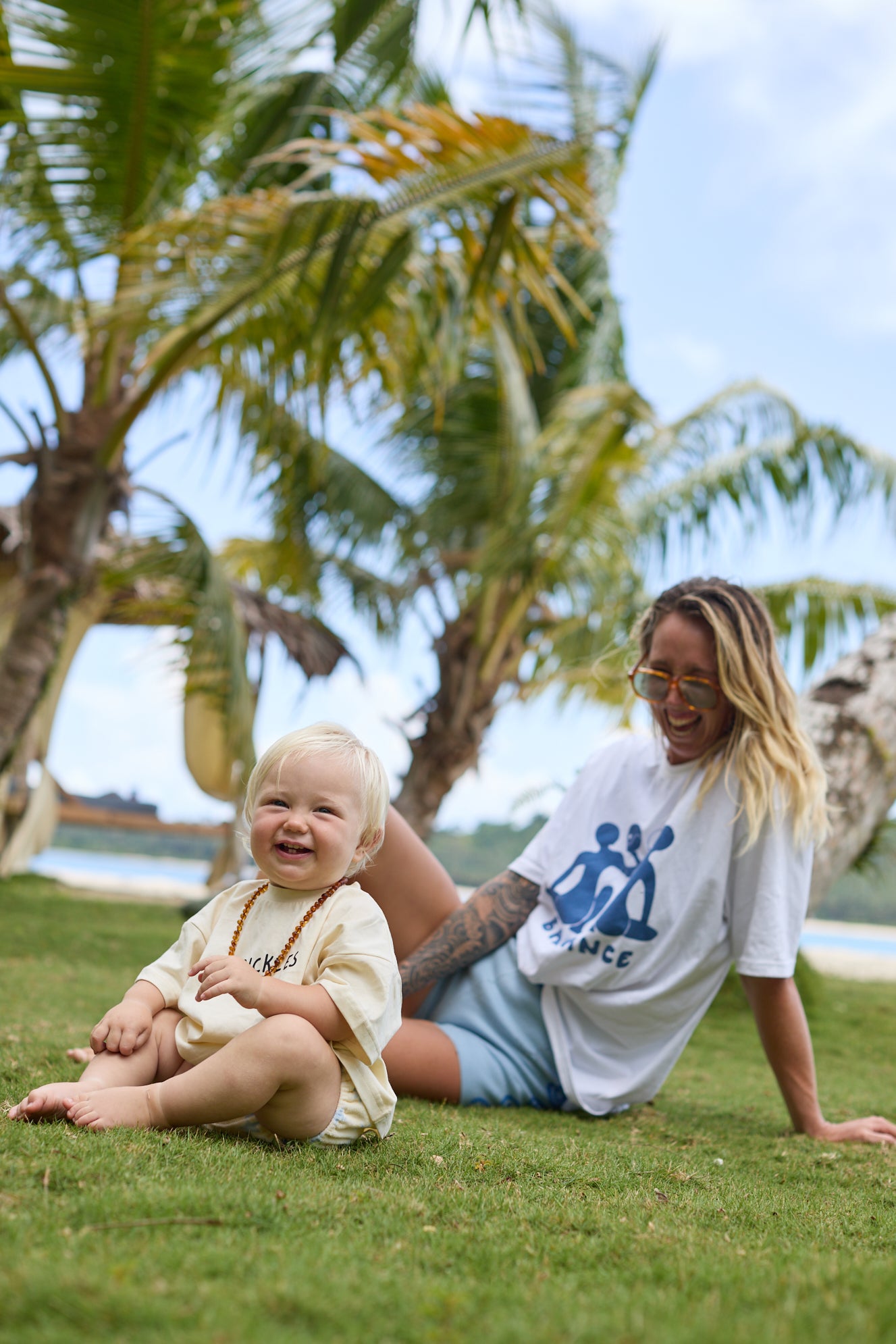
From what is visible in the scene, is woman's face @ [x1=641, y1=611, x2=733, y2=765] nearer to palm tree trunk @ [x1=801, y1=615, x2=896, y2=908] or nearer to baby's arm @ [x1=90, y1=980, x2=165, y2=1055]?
baby's arm @ [x1=90, y1=980, x2=165, y2=1055]

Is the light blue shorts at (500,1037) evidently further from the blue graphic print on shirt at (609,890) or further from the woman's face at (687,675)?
the woman's face at (687,675)

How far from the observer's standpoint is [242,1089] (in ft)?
5.41

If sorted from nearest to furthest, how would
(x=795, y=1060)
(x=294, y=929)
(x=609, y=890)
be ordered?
(x=294, y=929) → (x=795, y=1060) → (x=609, y=890)

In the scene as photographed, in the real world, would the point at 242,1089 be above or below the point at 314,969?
below

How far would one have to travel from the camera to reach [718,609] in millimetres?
2635

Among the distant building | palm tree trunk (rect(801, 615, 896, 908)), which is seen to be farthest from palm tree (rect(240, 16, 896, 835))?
the distant building

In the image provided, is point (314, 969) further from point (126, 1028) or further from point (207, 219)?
point (207, 219)

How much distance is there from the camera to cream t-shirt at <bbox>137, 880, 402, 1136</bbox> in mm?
1788

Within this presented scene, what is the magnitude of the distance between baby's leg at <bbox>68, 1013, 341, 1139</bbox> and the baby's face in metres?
0.27

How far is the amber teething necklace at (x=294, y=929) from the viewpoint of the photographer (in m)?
1.87

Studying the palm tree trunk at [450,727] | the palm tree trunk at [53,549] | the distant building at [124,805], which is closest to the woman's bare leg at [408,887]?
the palm tree trunk at [53,549]

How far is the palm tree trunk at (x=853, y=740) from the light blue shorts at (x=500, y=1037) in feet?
7.32

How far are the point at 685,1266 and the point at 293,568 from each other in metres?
8.43

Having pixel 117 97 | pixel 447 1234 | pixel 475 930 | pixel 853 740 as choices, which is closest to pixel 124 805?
pixel 117 97
